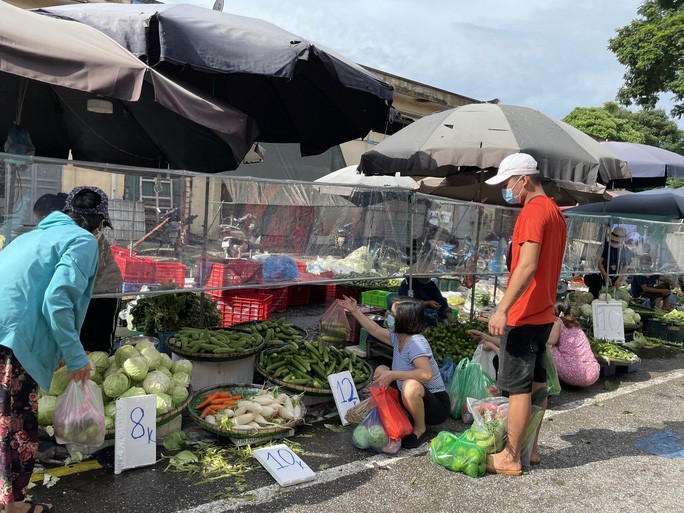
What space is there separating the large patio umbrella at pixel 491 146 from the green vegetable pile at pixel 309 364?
2116 mm

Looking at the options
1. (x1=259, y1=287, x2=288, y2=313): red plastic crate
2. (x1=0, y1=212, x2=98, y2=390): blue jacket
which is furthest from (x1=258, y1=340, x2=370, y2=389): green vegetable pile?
(x1=259, y1=287, x2=288, y2=313): red plastic crate

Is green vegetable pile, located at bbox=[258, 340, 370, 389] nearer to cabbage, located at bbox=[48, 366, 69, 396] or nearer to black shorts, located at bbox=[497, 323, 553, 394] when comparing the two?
black shorts, located at bbox=[497, 323, 553, 394]

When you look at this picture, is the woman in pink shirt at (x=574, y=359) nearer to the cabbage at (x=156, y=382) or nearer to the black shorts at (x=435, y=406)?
the black shorts at (x=435, y=406)

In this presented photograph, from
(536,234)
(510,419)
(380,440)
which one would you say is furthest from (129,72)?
(510,419)

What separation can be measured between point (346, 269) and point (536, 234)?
7.09 ft

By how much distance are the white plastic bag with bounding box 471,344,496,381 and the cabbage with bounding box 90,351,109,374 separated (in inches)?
131

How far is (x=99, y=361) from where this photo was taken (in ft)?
12.7

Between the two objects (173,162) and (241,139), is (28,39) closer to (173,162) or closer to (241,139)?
(241,139)

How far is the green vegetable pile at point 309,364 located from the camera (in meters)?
4.70

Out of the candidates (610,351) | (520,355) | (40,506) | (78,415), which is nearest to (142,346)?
(78,415)

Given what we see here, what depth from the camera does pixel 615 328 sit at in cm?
722

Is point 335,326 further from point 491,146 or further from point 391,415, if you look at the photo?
point 491,146

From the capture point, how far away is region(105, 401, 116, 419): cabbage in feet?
11.8

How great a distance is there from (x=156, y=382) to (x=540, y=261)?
301 cm
